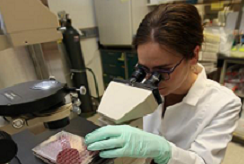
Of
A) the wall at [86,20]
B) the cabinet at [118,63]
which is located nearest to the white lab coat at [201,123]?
the cabinet at [118,63]

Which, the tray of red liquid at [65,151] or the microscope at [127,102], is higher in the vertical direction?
the microscope at [127,102]

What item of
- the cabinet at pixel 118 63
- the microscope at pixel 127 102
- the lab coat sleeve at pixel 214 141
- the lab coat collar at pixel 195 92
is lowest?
the cabinet at pixel 118 63

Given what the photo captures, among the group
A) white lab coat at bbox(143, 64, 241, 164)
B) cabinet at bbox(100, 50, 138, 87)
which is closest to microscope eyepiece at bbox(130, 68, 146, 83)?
white lab coat at bbox(143, 64, 241, 164)

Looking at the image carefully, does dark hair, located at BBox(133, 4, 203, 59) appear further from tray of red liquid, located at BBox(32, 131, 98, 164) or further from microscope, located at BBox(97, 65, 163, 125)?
tray of red liquid, located at BBox(32, 131, 98, 164)

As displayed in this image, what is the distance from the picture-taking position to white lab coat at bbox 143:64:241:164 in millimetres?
797

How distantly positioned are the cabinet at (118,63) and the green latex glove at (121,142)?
1981mm

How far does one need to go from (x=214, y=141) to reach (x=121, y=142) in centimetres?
50

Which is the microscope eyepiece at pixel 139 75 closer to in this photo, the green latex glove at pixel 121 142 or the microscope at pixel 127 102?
the microscope at pixel 127 102

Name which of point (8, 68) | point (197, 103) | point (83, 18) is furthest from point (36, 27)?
point (83, 18)

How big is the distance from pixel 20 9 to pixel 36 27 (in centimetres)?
7

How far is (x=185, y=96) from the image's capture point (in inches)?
38.7

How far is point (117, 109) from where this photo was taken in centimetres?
56

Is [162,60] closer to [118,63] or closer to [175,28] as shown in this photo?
[175,28]

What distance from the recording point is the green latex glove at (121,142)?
569mm
